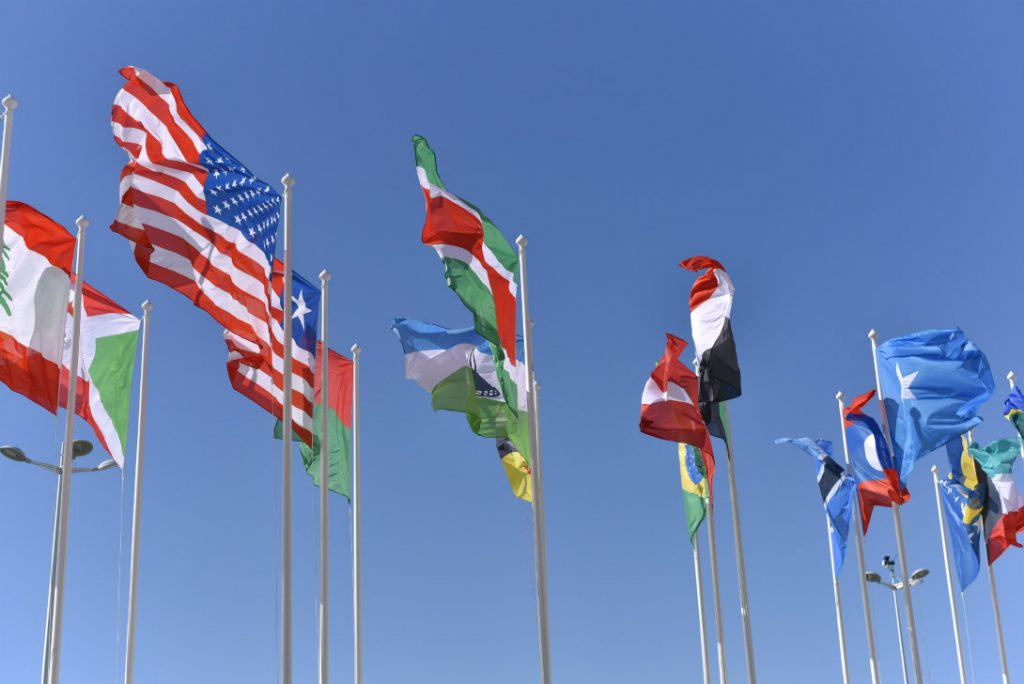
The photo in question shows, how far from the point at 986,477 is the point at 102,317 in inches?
807

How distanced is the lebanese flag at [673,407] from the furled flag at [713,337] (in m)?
0.33

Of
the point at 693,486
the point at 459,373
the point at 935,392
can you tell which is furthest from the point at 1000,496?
the point at 459,373

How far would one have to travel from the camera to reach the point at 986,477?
97.3 ft

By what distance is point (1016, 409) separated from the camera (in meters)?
28.9

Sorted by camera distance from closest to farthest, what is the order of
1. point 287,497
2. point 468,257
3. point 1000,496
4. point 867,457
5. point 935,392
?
point 287,497
point 468,257
point 935,392
point 867,457
point 1000,496

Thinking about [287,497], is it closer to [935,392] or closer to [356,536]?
[356,536]

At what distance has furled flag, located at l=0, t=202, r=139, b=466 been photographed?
18.8m

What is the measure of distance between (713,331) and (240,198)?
9.68 metres

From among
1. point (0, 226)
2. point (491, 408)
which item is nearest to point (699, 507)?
point (491, 408)

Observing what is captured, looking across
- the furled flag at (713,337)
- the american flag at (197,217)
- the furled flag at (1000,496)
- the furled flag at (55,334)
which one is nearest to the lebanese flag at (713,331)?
the furled flag at (713,337)

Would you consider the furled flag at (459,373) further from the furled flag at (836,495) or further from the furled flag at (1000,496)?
the furled flag at (1000,496)

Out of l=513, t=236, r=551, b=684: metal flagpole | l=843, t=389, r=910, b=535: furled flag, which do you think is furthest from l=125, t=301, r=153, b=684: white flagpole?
l=843, t=389, r=910, b=535: furled flag

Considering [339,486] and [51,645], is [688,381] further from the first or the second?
[51,645]

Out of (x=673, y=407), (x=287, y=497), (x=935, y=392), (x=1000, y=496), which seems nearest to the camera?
(x=287, y=497)
